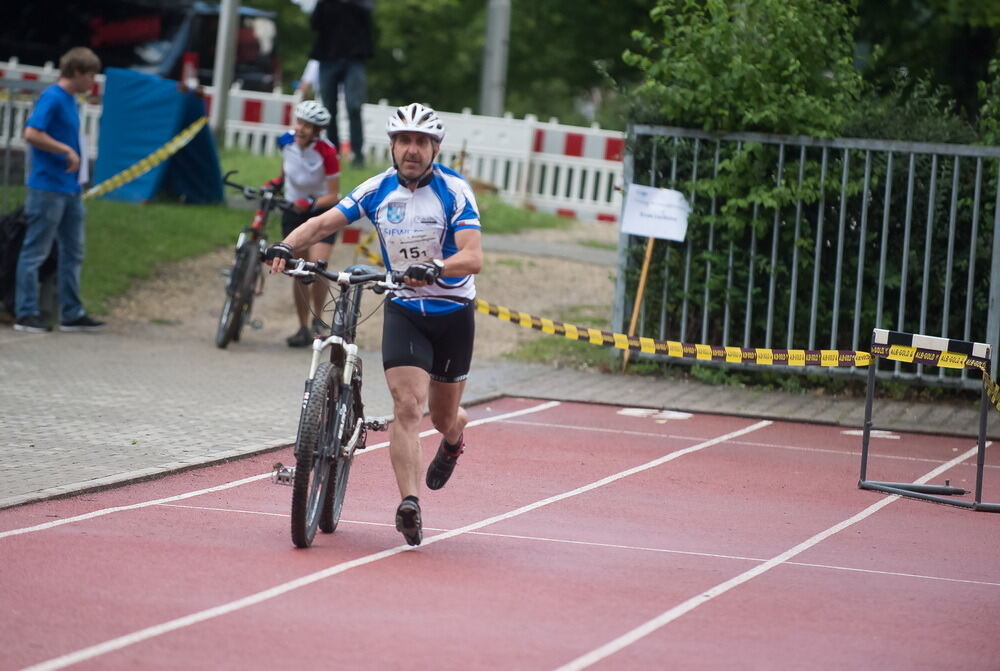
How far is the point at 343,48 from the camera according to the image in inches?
827

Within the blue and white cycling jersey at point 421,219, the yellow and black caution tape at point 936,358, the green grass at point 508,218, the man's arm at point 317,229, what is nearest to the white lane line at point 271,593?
the blue and white cycling jersey at point 421,219

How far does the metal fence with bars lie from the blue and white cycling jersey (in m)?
6.10

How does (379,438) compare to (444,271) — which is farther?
(379,438)

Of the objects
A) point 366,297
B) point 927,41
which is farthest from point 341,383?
point 927,41

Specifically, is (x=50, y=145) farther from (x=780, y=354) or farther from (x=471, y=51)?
(x=471, y=51)

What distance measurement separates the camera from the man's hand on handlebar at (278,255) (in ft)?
24.4

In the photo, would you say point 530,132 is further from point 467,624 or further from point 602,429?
point 467,624

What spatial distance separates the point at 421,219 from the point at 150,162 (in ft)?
39.9

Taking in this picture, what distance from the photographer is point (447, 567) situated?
24.0 ft

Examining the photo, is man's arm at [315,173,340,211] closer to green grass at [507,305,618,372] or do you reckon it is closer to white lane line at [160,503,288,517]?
green grass at [507,305,618,372]

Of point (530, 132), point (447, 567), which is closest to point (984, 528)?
point (447, 567)

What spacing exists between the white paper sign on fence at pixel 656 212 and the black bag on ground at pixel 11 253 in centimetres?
484

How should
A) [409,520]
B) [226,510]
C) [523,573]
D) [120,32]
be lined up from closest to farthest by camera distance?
[523,573], [409,520], [226,510], [120,32]

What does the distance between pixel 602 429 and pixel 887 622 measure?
5.09 m
